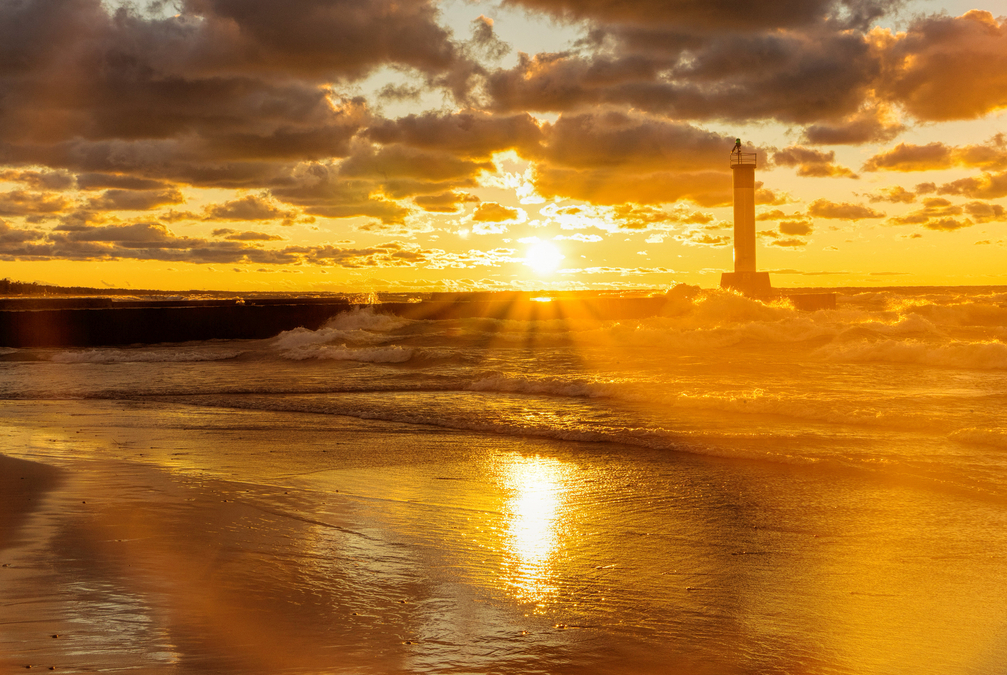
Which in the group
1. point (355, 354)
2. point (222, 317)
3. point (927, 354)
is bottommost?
point (355, 354)

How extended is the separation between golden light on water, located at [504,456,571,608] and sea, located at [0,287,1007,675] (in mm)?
25

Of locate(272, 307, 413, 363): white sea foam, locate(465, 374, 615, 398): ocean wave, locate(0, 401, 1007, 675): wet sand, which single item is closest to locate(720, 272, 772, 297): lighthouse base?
locate(272, 307, 413, 363): white sea foam

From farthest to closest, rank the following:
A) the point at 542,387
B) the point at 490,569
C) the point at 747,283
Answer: the point at 747,283 → the point at 542,387 → the point at 490,569

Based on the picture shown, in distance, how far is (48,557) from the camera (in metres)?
4.92

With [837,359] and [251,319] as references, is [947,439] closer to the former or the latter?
[837,359]

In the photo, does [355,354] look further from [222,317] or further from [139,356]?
[222,317]

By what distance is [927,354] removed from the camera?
1784 centimetres

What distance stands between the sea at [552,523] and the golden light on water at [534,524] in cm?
3

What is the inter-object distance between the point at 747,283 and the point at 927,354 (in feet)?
44.4

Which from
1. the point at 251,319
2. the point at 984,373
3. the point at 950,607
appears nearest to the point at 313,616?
the point at 950,607

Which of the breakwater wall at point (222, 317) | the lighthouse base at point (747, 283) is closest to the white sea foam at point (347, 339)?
the breakwater wall at point (222, 317)

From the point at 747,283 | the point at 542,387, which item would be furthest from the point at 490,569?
the point at 747,283

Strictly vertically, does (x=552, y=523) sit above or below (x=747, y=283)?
below

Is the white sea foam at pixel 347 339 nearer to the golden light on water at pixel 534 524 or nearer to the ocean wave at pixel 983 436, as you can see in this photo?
the golden light on water at pixel 534 524
